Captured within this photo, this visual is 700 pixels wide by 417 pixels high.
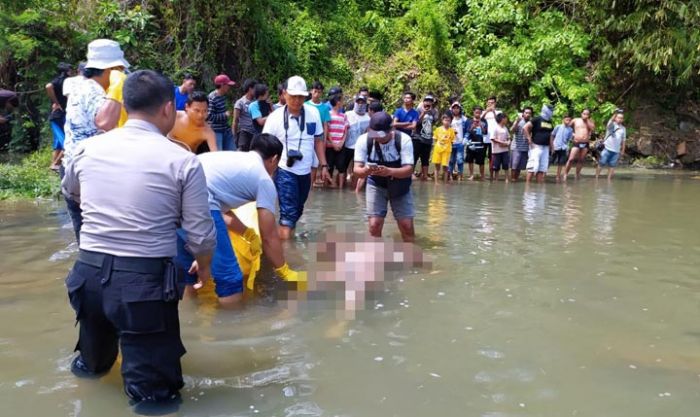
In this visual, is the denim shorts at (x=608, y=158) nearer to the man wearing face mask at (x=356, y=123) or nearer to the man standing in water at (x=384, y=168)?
the man wearing face mask at (x=356, y=123)

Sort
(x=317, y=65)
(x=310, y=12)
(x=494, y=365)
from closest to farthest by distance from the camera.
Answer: (x=494, y=365)
(x=317, y=65)
(x=310, y=12)

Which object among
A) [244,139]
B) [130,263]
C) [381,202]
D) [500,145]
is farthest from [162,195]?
[500,145]

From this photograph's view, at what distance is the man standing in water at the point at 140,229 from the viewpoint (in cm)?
318

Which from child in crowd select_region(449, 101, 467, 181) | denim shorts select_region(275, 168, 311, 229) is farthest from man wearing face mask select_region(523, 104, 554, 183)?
denim shorts select_region(275, 168, 311, 229)

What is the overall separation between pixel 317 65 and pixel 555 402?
1710 cm

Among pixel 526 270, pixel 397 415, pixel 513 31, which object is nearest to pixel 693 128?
pixel 513 31

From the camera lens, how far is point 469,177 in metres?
14.8

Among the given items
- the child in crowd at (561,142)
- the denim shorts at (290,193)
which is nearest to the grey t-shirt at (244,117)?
the denim shorts at (290,193)

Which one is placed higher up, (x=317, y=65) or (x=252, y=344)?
(x=317, y=65)

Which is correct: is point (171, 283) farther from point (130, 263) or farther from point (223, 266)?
point (223, 266)

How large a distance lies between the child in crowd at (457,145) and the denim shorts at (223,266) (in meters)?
9.64

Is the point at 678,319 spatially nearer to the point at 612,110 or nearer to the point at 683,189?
the point at 683,189

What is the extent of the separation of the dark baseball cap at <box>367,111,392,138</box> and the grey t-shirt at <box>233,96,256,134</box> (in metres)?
4.02

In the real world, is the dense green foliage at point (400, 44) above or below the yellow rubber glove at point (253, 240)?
above
